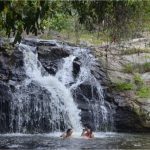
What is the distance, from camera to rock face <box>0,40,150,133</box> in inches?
1030

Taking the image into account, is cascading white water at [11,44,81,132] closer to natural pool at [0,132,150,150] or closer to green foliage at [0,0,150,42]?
natural pool at [0,132,150,150]

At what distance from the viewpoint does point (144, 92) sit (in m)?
27.6

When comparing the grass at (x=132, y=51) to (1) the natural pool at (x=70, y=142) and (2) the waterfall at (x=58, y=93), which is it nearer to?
(2) the waterfall at (x=58, y=93)

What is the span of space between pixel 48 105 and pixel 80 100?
1.84m

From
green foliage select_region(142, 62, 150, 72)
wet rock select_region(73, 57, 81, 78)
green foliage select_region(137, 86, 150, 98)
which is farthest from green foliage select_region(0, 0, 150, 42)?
green foliage select_region(142, 62, 150, 72)

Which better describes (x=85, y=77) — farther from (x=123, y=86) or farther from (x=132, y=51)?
(x=132, y=51)

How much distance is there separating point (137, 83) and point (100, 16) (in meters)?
15.2

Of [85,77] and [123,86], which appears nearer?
[123,86]

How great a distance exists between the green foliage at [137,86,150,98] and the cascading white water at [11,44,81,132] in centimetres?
351

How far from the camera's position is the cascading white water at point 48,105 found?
86.2 feet

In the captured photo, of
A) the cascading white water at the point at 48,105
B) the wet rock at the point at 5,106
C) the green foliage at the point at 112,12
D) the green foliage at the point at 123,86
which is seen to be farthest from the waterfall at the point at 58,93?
the green foliage at the point at 112,12

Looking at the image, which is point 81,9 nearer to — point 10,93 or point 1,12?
point 1,12

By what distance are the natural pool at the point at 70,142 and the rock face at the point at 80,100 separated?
72.1 inches

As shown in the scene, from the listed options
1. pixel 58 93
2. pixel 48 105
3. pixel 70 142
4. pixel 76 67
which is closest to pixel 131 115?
pixel 58 93
